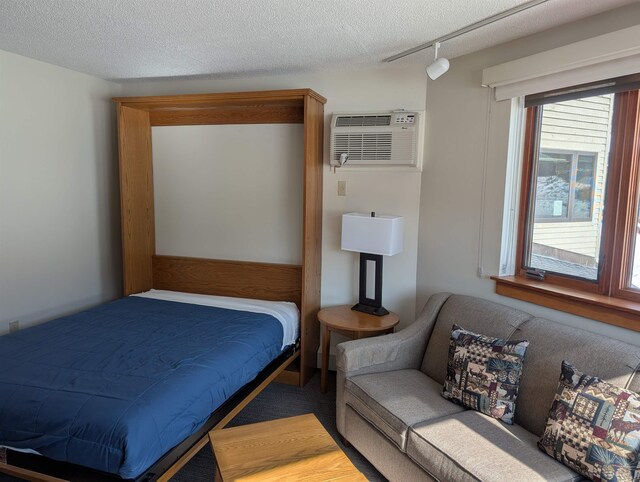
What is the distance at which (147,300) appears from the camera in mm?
3387

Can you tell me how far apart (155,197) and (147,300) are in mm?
1000

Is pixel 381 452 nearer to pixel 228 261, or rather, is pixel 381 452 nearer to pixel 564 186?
pixel 564 186

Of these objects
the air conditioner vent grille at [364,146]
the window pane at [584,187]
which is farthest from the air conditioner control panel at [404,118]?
the window pane at [584,187]

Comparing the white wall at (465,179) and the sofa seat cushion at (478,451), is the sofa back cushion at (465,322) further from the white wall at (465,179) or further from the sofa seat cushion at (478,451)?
the sofa seat cushion at (478,451)

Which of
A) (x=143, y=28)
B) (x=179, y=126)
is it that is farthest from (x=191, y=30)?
(x=179, y=126)

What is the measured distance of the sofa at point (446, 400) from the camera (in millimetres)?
1774

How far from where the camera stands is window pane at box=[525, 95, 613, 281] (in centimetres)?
229

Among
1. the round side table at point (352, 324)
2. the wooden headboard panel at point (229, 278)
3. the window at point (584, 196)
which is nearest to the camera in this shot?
the window at point (584, 196)

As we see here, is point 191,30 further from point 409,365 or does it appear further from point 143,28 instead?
point 409,365

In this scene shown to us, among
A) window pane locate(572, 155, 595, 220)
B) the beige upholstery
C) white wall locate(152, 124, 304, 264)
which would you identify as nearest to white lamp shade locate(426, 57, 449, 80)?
window pane locate(572, 155, 595, 220)

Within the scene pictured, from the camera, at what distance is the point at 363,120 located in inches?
126

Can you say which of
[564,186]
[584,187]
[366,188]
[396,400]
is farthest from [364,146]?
[396,400]

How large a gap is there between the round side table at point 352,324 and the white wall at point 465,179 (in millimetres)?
402

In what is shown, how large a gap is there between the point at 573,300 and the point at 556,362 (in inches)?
16.3
